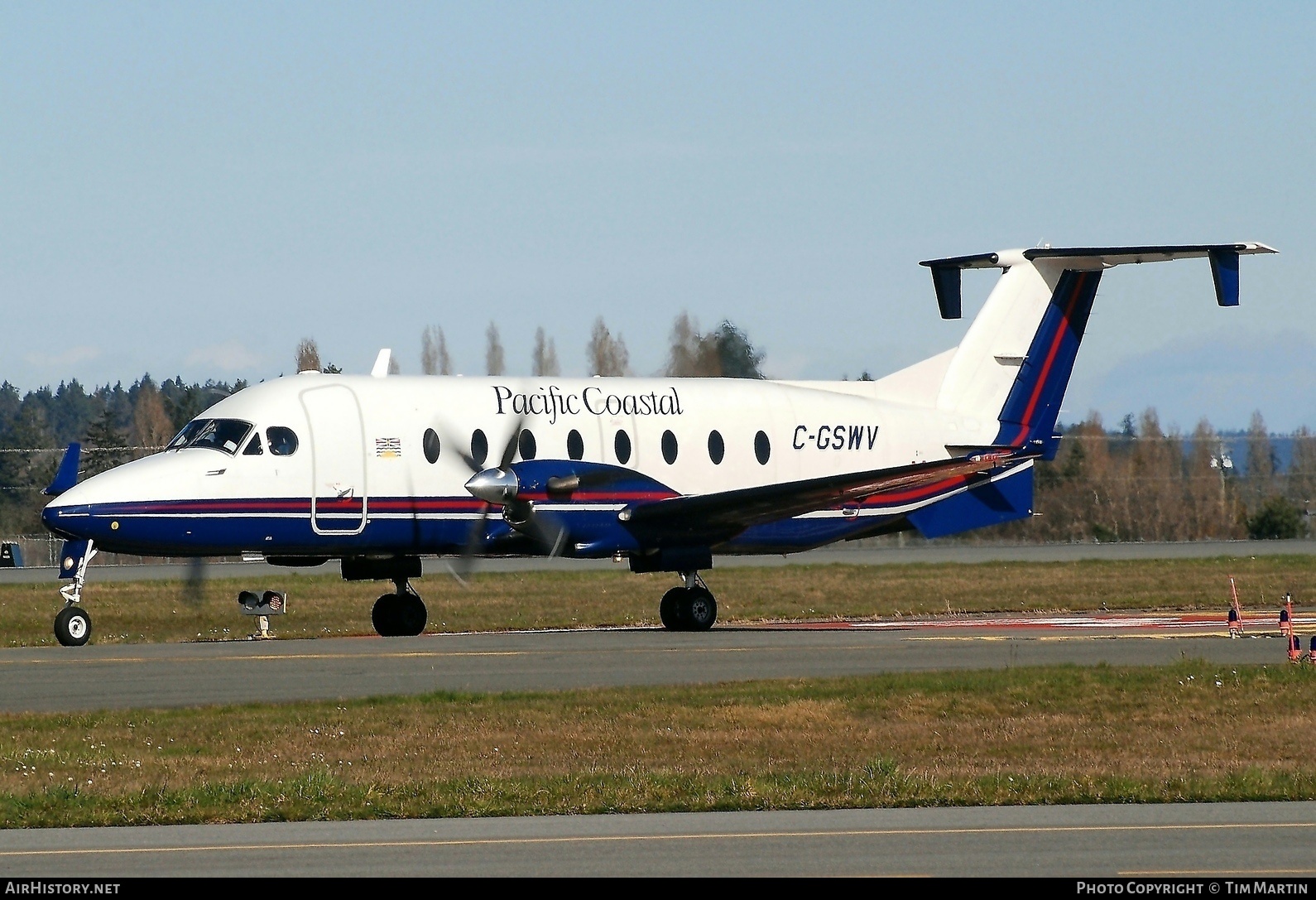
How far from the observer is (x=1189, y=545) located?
2618 inches

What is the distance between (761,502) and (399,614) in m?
6.32

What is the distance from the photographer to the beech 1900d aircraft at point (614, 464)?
86.8ft

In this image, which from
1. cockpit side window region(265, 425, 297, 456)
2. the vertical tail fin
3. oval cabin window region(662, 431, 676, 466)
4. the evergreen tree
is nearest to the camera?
cockpit side window region(265, 425, 297, 456)

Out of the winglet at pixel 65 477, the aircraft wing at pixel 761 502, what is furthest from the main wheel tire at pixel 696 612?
the winglet at pixel 65 477

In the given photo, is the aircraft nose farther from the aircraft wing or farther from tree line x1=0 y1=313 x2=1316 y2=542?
tree line x1=0 y1=313 x2=1316 y2=542

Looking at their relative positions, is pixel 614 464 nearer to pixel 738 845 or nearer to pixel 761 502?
pixel 761 502

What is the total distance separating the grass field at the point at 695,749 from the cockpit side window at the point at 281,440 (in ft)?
28.6

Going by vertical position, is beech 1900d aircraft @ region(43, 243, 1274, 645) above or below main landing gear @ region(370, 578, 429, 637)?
above

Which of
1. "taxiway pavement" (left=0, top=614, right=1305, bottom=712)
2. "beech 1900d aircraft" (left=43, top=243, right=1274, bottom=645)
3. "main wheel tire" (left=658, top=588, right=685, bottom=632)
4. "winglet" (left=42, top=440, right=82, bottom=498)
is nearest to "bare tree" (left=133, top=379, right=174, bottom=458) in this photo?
"winglet" (left=42, top=440, right=82, bottom=498)

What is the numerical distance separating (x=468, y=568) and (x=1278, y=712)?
13216mm

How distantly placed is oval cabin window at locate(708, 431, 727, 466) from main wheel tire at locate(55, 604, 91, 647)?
10.7m

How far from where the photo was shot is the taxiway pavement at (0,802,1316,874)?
9.91 meters

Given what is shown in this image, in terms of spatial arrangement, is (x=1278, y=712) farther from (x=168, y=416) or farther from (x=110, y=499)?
(x=168, y=416)
